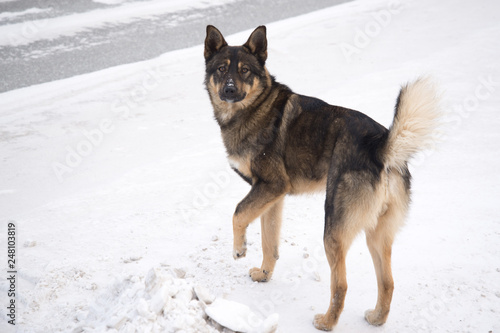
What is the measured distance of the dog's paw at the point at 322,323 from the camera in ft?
10.2

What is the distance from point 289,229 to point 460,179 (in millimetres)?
2357

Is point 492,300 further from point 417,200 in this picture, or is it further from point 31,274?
Result: point 31,274

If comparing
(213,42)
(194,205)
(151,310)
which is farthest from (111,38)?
(151,310)

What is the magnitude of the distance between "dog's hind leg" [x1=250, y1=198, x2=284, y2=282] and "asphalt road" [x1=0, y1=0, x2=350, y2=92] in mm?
6663

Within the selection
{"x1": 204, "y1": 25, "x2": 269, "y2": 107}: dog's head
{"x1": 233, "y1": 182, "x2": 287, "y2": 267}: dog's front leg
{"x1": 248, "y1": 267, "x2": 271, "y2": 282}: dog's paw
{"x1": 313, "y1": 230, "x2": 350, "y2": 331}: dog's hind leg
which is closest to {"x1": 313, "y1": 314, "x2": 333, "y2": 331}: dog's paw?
{"x1": 313, "y1": 230, "x2": 350, "y2": 331}: dog's hind leg

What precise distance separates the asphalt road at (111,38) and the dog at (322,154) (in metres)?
6.25

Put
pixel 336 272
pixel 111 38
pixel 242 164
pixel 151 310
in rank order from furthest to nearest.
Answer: pixel 111 38, pixel 242 164, pixel 336 272, pixel 151 310

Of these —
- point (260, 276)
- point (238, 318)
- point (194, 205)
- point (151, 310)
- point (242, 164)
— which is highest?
point (242, 164)

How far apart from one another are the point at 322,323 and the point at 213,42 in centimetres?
260

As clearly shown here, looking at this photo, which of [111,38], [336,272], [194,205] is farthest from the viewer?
[111,38]

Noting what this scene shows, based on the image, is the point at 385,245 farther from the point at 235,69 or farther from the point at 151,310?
the point at 235,69

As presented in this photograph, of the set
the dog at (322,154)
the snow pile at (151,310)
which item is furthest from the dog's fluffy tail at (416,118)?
the snow pile at (151,310)

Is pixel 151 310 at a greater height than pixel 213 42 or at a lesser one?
lesser

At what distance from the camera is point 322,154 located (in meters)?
3.21
